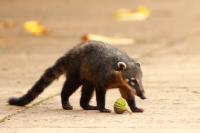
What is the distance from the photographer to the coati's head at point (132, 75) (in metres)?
9.17

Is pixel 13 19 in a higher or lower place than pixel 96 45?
higher

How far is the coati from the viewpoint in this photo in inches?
366

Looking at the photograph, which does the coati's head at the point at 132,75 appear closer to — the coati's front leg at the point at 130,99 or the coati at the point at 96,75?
the coati at the point at 96,75

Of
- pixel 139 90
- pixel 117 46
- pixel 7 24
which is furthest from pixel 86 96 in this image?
pixel 7 24

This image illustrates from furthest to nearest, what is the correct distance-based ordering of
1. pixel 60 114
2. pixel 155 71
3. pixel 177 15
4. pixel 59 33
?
pixel 177 15
pixel 59 33
pixel 155 71
pixel 60 114

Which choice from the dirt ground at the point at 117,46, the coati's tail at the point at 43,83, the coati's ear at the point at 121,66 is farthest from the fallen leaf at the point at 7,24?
the coati's ear at the point at 121,66

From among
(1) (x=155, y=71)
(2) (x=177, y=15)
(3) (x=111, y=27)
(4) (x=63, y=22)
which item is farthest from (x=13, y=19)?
(1) (x=155, y=71)

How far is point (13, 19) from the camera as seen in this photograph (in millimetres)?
25234

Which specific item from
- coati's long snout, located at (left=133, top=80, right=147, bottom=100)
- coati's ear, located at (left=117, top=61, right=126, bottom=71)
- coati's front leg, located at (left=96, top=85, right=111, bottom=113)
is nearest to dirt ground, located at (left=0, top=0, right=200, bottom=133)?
coati's front leg, located at (left=96, top=85, right=111, bottom=113)

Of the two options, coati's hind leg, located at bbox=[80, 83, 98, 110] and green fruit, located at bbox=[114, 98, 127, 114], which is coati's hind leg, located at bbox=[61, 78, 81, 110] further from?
green fruit, located at bbox=[114, 98, 127, 114]

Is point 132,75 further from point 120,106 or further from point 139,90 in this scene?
point 120,106

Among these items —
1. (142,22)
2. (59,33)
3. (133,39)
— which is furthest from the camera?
(142,22)

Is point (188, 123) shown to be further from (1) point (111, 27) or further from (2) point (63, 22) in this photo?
(2) point (63, 22)

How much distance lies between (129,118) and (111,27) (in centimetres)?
1432
